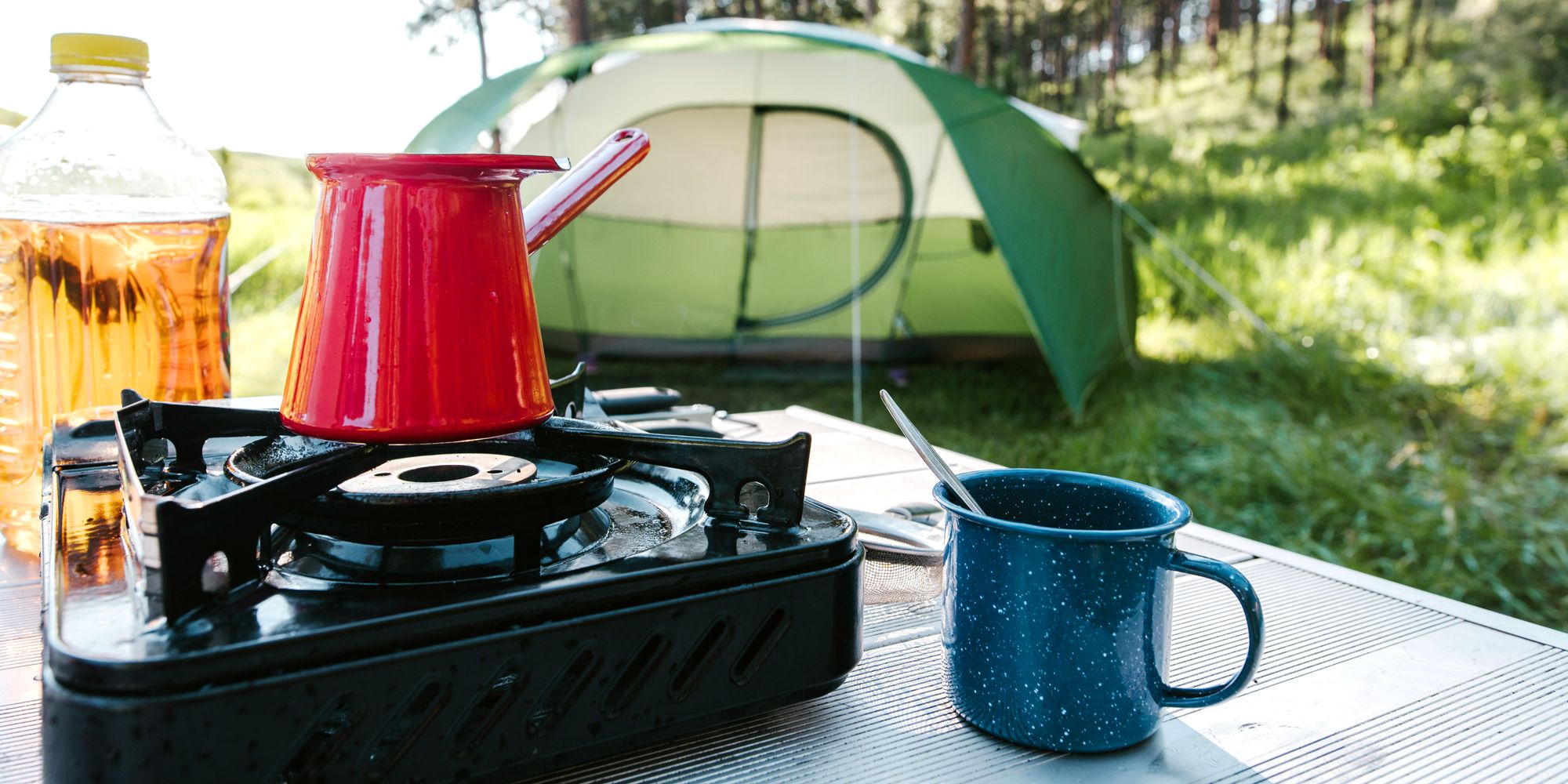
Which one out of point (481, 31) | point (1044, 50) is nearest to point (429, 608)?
point (481, 31)

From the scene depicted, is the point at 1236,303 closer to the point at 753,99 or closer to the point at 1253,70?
the point at 753,99

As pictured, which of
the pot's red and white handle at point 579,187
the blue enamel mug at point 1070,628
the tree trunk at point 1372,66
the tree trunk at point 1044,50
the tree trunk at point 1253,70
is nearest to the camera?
the blue enamel mug at point 1070,628

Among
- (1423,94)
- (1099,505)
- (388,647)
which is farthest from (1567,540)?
(1423,94)

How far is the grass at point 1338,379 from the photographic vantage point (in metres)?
2.38

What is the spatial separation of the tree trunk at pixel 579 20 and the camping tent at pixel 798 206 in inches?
83.5

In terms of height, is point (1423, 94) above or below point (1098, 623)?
above

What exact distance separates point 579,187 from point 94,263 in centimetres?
37

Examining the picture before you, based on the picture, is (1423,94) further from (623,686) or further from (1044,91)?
(623,686)

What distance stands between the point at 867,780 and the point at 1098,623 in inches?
4.8

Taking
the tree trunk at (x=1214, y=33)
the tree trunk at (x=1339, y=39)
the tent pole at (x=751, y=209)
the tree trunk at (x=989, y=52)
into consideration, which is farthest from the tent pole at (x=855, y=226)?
the tree trunk at (x=989, y=52)

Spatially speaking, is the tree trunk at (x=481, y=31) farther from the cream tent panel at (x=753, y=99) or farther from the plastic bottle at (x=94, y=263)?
the plastic bottle at (x=94, y=263)

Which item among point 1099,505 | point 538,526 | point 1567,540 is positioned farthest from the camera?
point 1567,540

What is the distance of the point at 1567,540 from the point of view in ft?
7.28

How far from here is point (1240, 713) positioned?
19.8 inches
